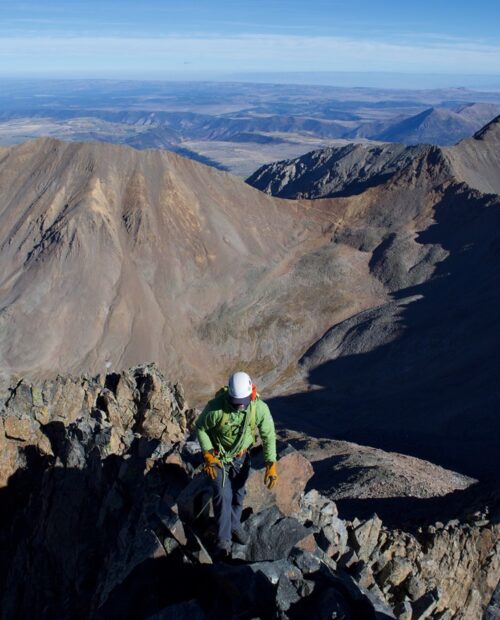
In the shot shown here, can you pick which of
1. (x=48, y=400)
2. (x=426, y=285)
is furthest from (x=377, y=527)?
(x=426, y=285)

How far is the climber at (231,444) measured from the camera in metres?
10.6

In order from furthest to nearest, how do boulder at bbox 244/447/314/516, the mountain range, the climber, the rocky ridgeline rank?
the mountain range
boulder at bbox 244/447/314/516
the climber
the rocky ridgeline

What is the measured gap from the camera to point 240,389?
10.2 metres

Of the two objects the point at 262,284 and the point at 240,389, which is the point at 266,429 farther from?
the point at 262,284

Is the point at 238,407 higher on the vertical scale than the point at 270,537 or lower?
higher

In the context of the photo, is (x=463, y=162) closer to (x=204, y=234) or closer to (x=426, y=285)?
(x=426, y=285)

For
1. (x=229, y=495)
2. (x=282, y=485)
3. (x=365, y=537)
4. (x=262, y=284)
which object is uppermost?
(x=229, y=495)

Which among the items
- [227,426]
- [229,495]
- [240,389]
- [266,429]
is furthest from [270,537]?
[240,389]

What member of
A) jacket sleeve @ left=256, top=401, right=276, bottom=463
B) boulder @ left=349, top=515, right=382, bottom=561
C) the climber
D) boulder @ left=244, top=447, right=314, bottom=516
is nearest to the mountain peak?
boulder @ left=349, top=515, right=382, bottom=561

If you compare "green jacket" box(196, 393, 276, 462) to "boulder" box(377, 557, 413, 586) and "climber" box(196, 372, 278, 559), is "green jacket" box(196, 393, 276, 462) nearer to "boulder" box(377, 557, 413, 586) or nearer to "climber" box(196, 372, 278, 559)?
"climber" box(196, 372, 278, 559)

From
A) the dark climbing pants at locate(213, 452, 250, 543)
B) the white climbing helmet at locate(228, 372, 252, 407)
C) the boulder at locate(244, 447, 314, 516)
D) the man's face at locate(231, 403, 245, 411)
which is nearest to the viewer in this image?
the white climbing helmet at locate(228, 372, 252, 407)

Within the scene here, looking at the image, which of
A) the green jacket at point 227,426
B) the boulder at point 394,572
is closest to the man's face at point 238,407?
the green jacket at point 227,426

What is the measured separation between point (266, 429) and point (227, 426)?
68 centimetres

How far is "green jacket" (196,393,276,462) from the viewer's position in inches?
423
